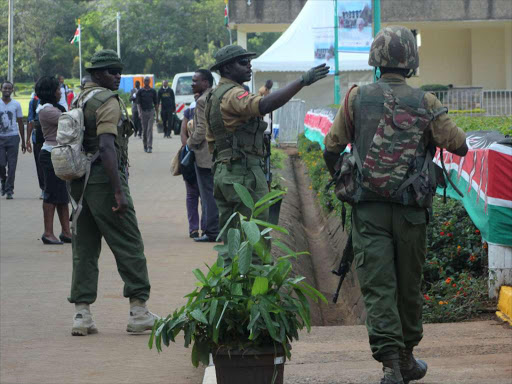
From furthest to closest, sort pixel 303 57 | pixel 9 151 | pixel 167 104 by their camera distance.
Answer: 1. pixel 303 57
2. pixel 167 104
3. pixel 9 151

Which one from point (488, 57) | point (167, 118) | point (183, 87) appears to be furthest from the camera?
point (183, 87)

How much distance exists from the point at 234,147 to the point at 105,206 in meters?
1.05

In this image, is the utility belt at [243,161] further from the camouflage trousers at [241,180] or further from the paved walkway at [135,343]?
the paved walkway at [135,343]

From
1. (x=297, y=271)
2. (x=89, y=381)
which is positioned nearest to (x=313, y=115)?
(x=297, y=271)

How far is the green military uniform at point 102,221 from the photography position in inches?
264

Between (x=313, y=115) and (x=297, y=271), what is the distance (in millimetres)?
12082

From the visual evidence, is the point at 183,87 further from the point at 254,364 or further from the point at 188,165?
the point at 254,364

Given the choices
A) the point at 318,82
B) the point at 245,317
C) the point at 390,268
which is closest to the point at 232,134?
the point at 390,268

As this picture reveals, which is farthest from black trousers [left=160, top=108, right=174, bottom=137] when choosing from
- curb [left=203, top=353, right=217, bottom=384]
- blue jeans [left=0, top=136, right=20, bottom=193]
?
curb [left=203, top=353, right=217, bottom=384]

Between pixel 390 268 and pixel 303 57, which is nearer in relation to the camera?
pixel 390 268

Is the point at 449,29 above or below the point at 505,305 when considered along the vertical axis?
above

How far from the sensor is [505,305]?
23.1 feet

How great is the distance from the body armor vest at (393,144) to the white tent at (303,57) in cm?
2374

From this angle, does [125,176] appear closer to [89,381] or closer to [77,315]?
[77,315]
